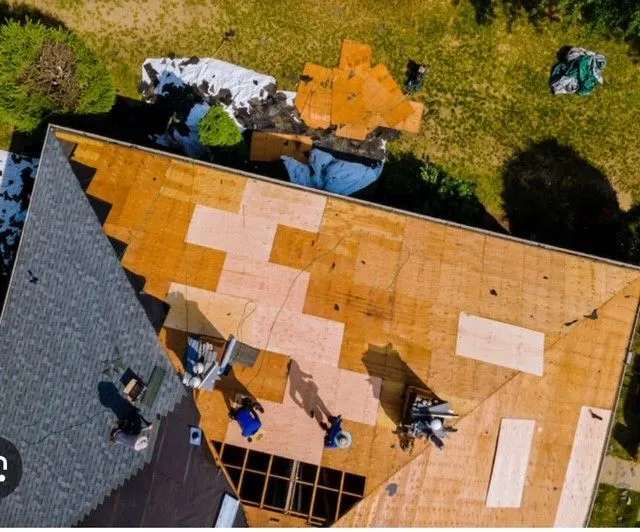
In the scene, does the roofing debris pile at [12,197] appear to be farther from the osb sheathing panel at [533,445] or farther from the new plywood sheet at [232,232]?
the osb sheathing panel at [533,445]

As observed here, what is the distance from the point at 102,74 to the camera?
2389 cm

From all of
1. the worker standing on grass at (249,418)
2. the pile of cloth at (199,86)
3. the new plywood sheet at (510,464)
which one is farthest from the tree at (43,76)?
the new plywood sheet at (510,464)

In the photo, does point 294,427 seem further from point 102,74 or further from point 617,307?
point 102,74

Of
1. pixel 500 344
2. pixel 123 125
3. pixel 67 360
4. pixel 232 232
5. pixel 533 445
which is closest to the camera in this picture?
pixel 67 360

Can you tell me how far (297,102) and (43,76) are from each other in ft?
33.5

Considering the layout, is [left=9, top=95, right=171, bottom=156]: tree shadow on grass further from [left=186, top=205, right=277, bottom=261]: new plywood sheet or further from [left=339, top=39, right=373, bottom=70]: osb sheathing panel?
[left=339, top=39, right=373, bottom=70]: osb sheathing panel

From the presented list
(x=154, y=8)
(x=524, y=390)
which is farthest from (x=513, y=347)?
(x=154, y=8)

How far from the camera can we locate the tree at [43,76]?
22.3 meters

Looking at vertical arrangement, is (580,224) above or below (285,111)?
below

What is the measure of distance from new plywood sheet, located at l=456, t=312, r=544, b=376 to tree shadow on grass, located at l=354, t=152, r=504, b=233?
5.31 m

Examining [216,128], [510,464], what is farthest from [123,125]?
[510,464]

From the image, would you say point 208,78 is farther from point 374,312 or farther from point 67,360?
point 67,360

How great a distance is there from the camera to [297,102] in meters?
26.2

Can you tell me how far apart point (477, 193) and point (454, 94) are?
4.67 meters
